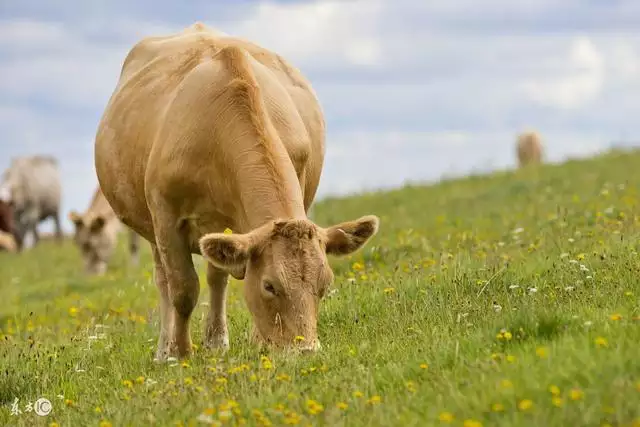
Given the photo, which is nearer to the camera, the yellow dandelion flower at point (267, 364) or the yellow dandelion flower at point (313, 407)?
the yellow dandelion flower at point (313, 407)

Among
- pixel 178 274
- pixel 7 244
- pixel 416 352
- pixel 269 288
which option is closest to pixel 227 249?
pixel 269 288

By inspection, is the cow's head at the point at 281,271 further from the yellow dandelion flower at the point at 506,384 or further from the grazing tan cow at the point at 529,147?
the grazing tan cow at the point at 529,147

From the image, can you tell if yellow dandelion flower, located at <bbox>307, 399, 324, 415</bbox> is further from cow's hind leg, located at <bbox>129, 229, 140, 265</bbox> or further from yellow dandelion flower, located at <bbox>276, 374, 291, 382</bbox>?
cow's hind leg, located at <bbox>129, 229, 140, 265</bbox>

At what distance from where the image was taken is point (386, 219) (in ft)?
58.9

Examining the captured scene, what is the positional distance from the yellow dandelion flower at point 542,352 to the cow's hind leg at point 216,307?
395 centimetres

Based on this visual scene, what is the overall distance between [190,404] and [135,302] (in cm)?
727

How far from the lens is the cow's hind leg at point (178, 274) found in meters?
8.02

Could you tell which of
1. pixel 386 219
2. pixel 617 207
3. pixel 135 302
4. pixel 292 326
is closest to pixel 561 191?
pixel 386 219

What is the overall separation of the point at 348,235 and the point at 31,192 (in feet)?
94.1

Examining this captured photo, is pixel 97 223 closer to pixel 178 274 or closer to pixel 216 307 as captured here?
pixel 216 307

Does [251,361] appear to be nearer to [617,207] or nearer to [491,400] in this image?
[491,400]

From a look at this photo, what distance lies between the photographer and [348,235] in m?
7.04

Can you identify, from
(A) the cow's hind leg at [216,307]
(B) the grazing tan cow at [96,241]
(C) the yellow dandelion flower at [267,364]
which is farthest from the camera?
(B) the grazing tan cow at [96,241]

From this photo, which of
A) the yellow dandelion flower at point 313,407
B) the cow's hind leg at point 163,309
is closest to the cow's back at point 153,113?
the cow's hind leg at point 163,309
